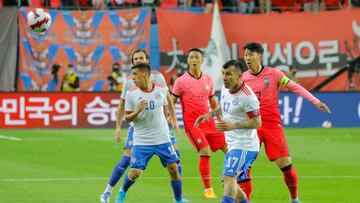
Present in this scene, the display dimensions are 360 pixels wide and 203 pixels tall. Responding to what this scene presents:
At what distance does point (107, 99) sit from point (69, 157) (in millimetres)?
10000

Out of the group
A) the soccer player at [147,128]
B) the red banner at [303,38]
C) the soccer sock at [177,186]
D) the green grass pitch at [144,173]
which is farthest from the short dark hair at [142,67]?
the red banner at [303,38]

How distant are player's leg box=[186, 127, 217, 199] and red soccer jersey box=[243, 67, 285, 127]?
6.74 feet

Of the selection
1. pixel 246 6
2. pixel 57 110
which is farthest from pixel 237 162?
pixel 246 6

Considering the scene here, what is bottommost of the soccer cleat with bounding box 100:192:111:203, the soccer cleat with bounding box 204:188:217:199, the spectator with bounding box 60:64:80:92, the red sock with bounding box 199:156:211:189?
the soccer cleat with bounding box 204:188:217:199

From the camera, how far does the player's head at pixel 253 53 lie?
14414mm

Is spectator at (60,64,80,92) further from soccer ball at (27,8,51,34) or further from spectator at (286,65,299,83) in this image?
soccer ball at (27,8,51,34)

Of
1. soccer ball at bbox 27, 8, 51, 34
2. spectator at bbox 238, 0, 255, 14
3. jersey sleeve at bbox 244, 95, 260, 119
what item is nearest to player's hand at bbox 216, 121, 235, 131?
jersey sleeve at bbox 244, 95, 260, 119

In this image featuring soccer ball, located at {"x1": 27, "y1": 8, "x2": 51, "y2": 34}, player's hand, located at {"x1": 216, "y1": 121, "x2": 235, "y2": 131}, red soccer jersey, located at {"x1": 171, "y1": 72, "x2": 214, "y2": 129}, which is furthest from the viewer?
soccer ball, located at {"x1": 27, "y1": 8, "x2": 51, "y2": 34}

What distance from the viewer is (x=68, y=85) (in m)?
34.1

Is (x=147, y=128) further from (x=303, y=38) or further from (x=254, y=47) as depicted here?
(x=303, y=38)

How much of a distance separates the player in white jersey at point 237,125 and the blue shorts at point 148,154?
1774 mm

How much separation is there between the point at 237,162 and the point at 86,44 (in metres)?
22.7

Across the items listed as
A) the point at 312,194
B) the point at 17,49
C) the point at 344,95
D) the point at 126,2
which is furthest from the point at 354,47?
the point at 312,194

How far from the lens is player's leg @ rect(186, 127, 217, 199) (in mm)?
16594
